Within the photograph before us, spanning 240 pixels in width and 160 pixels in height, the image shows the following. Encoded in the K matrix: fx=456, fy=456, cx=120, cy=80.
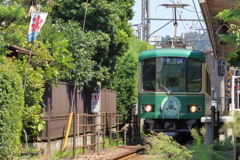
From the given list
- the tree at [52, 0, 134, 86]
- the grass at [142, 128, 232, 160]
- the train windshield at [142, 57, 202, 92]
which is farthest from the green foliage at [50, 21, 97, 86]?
the grass at [142, 128, 232, 160]

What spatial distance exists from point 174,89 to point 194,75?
0.81 m

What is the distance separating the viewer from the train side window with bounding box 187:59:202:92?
1471 centimetres

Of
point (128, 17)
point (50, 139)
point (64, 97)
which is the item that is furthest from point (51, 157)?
point (128, 17)

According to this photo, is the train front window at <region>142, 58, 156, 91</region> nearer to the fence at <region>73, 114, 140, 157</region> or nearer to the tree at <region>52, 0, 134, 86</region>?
the fence at <region>73, 114, 140, 157</region>

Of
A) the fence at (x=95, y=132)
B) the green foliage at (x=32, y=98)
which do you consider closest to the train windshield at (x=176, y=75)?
the fence at (x=95, y=132)

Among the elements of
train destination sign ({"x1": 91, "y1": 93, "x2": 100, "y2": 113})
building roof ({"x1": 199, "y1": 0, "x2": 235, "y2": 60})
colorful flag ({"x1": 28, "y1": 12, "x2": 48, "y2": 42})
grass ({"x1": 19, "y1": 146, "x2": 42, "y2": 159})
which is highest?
building roof ({"x1": 199, "y1": 0, "x2": 235, "y2": 60})

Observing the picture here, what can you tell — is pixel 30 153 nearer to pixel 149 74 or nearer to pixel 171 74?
pixel 149 74

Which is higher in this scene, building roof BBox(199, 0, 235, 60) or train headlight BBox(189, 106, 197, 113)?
building roof BBox(199, 0, 235, 60)

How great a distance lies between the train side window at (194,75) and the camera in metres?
14.7

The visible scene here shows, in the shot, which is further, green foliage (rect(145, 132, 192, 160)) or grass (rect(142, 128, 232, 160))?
green foliage (rect(145, 132, 192, 160))

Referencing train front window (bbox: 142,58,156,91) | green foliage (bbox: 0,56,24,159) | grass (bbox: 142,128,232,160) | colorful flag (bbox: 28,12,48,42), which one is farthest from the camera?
train front window (bbox: 142,58,156,91)

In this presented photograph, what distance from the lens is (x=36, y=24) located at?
11.5 metres

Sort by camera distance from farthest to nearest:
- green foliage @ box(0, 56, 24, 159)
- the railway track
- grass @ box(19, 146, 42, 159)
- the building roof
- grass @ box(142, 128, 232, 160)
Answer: the railway track → grass @ box(19, 146, 42, 159) → the building roof → green foliage @ box(0, 56, 24, 159) → grass @ box(142, 128, 232, 160)

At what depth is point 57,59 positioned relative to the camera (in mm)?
13047
